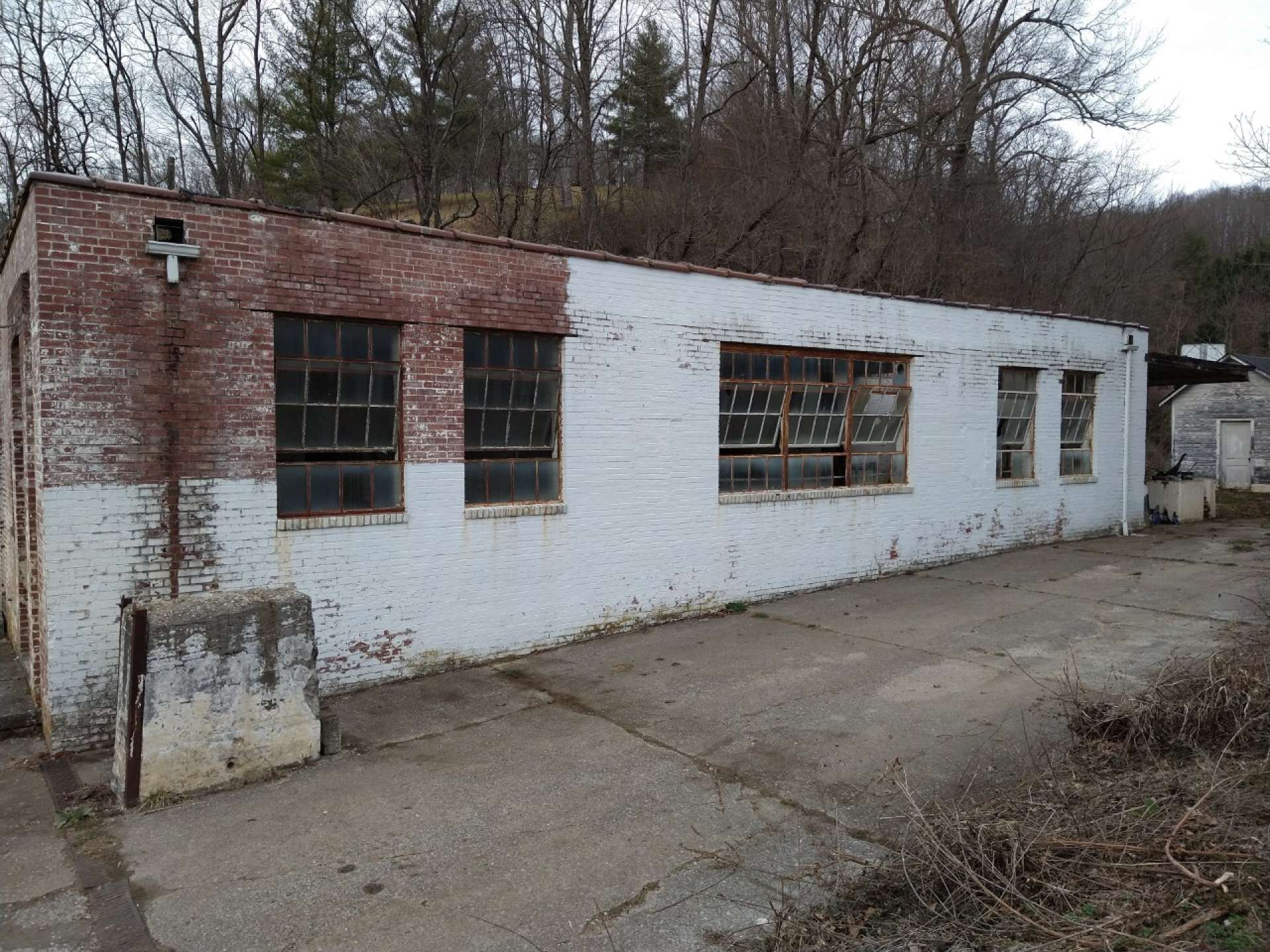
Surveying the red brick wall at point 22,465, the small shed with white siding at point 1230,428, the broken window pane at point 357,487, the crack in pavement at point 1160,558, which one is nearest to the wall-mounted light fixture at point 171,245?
the red brick wall at point 22,465

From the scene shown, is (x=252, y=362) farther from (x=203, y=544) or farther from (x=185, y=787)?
(x=185, y=787)

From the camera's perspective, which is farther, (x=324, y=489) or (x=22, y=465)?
(x=22, y=465)

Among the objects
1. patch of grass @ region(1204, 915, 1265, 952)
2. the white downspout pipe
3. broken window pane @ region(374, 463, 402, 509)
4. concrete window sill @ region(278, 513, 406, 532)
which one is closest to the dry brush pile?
patch of grass @ region(1204, 915, 1265, 952)

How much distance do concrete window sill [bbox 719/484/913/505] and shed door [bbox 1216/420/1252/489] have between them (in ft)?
63.2

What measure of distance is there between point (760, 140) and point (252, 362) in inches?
552

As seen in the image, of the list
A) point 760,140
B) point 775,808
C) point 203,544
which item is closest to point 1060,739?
point 775,808

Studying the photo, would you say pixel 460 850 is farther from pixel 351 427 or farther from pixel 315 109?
pixel 315 109

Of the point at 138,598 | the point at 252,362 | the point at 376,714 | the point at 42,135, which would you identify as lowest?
the point at 376,714

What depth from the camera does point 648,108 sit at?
63.5 ft

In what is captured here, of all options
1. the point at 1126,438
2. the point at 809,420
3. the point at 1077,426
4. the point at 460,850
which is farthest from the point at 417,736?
the point at 1126,438

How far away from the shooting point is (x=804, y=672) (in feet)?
25.3

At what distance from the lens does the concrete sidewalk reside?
4.00 m

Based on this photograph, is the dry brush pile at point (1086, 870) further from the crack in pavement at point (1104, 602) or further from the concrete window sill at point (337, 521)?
the concrete window sill at point (337, 521)

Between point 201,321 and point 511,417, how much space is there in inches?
112
